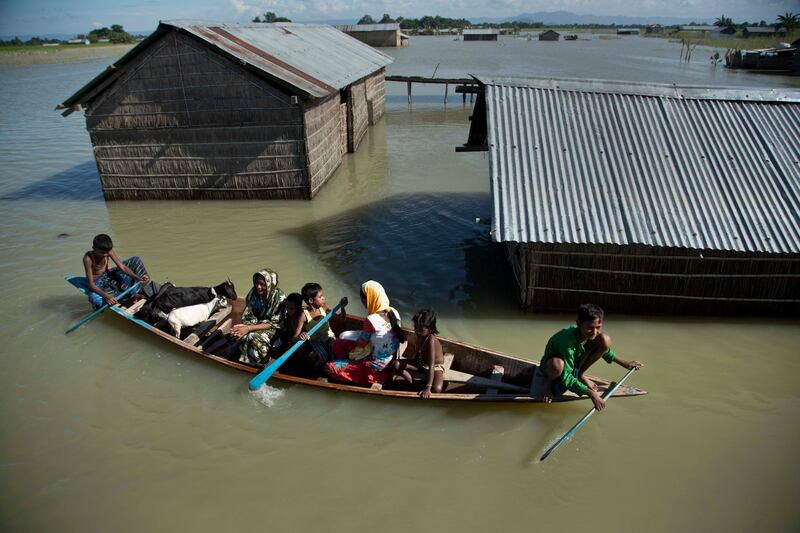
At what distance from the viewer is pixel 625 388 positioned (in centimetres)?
518

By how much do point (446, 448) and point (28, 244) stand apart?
997 centimetres

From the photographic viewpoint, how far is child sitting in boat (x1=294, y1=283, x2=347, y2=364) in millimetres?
5902

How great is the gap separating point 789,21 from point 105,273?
63.2m

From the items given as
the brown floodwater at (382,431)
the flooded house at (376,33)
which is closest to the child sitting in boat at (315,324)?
the brown floodwater at (382,431)

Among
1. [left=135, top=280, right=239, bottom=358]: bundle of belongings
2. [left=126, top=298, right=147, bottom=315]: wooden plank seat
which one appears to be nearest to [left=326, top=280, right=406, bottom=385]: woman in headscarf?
[left=135, top=280, right=239, bottom=358]: bundle of belongings

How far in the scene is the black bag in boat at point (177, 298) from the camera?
22.8ft

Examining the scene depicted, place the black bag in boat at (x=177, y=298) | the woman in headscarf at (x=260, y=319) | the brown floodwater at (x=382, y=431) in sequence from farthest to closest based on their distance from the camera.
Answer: the black bag in boat at (x=177, y=298)
the woman in headscarf at (x=260, y=319)
the brown floodwater at (x=382, y=431)

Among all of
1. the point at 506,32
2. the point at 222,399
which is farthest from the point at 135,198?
the point at 506,32

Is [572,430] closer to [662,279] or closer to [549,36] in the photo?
[662,279]

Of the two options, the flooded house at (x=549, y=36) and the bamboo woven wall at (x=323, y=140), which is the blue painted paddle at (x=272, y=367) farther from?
the flooded house at (x=549, y=36)

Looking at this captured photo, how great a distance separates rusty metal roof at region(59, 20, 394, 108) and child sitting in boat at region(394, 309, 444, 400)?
24.0 feet

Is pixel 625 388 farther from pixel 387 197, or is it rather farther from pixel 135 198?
pixel 135 198

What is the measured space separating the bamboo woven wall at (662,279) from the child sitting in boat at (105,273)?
5.82 m

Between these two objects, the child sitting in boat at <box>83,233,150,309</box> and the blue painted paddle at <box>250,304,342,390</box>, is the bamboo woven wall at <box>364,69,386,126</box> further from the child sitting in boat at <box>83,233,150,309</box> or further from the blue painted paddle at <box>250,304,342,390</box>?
the blue painted paddle at <box>250,304,342,390</box>
